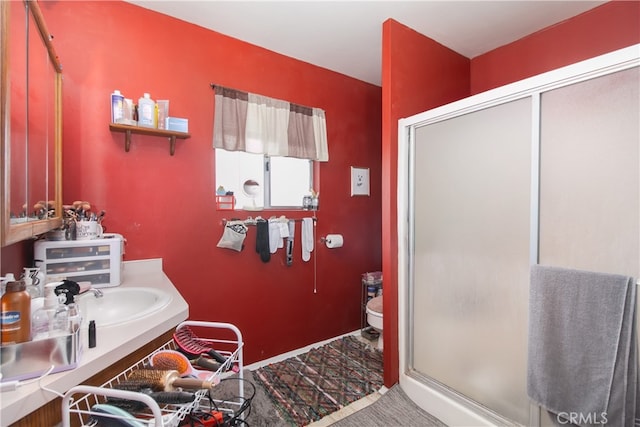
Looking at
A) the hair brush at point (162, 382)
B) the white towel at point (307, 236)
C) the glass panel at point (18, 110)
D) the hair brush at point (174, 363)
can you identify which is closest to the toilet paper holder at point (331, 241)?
the white towel at point (307, 236)

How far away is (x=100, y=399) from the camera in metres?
0.95

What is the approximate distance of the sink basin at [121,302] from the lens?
1337 mm

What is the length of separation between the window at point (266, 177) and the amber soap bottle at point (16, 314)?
4.91 ft

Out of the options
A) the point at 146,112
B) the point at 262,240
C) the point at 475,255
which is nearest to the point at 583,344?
the point at 475,255

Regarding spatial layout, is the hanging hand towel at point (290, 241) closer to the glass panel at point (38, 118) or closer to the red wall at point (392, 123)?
the red wall at point (392, 123)

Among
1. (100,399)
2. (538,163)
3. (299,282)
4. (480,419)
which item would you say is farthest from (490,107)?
(100,399)

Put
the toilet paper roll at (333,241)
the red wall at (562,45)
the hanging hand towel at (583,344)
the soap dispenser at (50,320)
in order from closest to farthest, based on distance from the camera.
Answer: the soap dispenser at (50,320) → the hanging hand towel at (583,344) → the red wall at (562,45) → the toilet paper roll at (333,241)

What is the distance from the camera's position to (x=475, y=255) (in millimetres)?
1601

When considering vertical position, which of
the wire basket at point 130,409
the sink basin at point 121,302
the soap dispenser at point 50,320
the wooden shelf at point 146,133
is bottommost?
the wire basket at point 130,409

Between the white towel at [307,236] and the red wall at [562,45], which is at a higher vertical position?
the red wall at [562,45]

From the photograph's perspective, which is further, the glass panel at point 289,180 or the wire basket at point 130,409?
the glass panel at point 289,180

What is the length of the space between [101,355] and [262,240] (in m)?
1.45

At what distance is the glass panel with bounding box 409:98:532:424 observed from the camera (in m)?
1.43

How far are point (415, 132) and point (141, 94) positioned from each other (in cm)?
179
